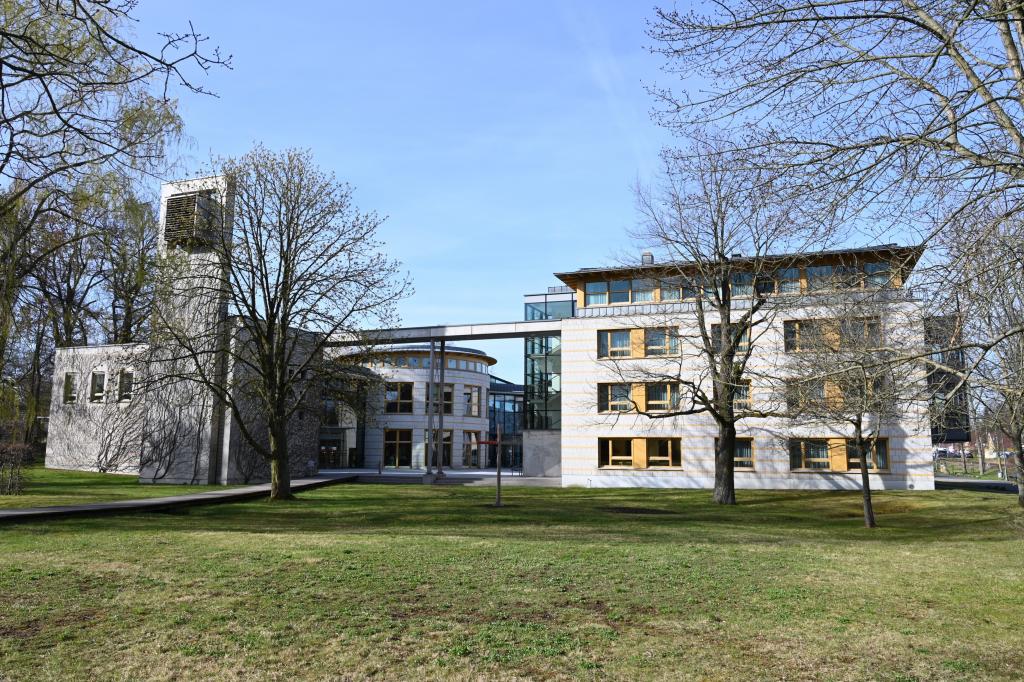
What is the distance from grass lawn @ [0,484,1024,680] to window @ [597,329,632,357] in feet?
67.7

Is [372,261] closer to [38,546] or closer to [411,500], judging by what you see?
[411,500]

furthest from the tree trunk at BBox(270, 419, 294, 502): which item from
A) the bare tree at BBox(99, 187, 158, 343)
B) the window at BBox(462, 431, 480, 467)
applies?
the window at BBox(462, 431, 480, 467)

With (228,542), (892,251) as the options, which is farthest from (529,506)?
(892,251)

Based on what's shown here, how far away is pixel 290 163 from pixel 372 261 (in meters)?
4.24

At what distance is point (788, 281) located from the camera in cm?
2544

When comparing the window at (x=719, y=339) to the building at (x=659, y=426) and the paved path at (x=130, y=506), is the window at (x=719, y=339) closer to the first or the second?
the building at (x=659, y=426)

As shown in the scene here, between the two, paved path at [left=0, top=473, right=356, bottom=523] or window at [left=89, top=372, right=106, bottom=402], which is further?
window at [left=89, top=372, right=106, bottom=402]

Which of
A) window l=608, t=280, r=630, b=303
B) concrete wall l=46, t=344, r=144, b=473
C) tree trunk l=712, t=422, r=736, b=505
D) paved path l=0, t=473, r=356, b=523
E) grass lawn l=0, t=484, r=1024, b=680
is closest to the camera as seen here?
grass lawn l=0, t=484, r=1024, b=680

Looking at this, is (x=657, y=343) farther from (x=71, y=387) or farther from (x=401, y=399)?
(x=71, y=387)

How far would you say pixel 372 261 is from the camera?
79.9ft

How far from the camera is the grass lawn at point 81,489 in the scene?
2059 cm

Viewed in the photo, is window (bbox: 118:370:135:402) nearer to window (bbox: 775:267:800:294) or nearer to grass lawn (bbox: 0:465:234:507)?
grass lawn (bbox: 0:465:234:507)

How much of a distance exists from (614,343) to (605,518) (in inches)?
721

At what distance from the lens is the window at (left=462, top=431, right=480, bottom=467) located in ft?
204
